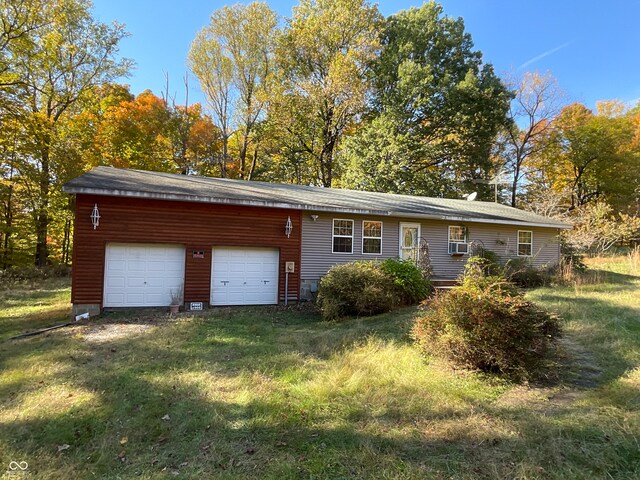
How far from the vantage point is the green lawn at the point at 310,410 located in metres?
2.81

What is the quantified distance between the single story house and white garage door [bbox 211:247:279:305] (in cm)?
3

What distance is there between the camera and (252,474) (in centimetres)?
273

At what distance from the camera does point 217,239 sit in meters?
9.77

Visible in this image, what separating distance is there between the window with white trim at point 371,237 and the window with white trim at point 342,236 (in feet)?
1.59

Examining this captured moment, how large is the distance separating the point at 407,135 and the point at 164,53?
1533cm

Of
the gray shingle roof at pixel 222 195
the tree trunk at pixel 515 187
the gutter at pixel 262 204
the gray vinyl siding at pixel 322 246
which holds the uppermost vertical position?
the tree trunk at pixel 515 187

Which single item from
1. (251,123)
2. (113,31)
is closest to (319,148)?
(251,123)

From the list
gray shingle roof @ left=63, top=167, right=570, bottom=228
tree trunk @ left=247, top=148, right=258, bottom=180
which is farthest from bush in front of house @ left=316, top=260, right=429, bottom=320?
tree trunk @ left=247, top=148, right=258, bottom=180

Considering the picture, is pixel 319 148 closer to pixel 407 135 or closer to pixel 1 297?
pixel 407 135

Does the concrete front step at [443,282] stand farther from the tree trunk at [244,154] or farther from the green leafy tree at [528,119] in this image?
the green leafy tree at [528,119]

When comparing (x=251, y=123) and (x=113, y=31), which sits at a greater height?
(x=113, y=31)

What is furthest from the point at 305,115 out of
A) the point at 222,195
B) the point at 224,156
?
the point at 222,195

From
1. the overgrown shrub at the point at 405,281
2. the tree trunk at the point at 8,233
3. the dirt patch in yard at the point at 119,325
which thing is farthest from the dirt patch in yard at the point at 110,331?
the tree trunk at the point at 8,233

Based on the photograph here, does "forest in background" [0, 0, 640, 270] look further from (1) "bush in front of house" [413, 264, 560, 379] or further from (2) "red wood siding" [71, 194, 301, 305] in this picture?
(1) "bush in front of house" [413, 264, 560, 379]
